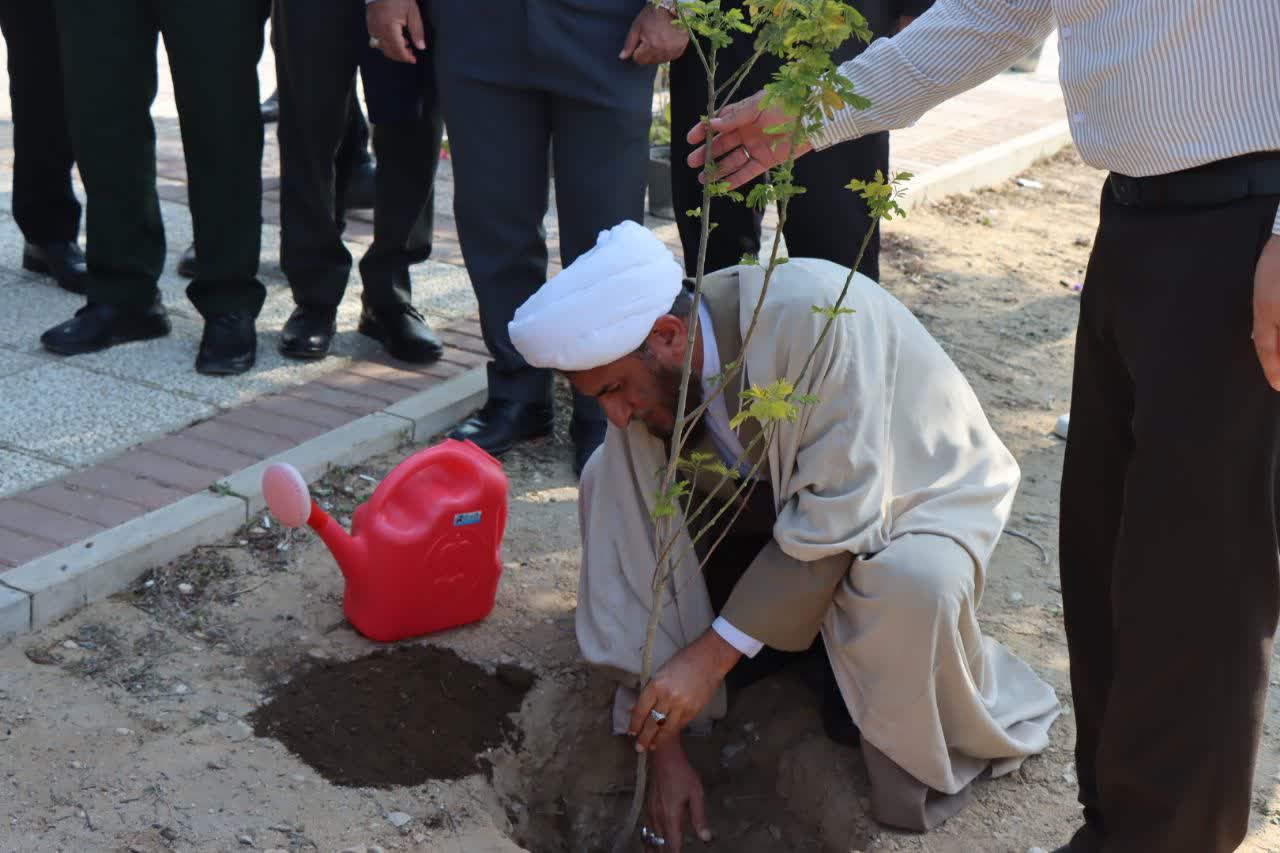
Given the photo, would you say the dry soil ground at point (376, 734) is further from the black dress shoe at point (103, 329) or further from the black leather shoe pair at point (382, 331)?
the black dress shoe at point (103, 329)

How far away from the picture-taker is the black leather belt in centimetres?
182

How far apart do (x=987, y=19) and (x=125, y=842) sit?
6.57ft

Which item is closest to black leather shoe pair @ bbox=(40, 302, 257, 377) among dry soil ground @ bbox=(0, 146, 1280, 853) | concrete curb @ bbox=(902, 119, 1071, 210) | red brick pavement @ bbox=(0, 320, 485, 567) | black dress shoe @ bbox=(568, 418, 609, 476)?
red brick pavement @ bbox=(0, 320, 485, 567)

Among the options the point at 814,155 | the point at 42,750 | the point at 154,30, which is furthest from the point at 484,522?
the point at 154,30

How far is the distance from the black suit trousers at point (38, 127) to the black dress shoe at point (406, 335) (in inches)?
48.0

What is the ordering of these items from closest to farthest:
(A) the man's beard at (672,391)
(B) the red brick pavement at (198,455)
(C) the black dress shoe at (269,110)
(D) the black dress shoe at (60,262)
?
(A) the man's beard at (672,391) → (B) the red brick pavement at (198,455) → (D) the black dress shoe at (60,262) → (C) the black dress shoe at (269,110)

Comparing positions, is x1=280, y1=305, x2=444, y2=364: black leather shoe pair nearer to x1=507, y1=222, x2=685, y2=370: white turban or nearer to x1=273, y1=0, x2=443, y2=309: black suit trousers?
x1=273, y1=0, x2=443, y2=309: black suit trousers

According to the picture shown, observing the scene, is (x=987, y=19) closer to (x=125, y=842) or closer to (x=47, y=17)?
(x=125, y=842)

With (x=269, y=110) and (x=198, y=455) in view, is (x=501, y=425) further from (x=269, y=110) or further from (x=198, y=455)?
(x=269, y=110)

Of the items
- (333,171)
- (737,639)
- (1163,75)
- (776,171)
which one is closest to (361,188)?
(333,171)

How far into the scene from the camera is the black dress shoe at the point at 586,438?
3.95m

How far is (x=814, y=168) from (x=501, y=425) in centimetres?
112

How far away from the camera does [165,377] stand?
4.26 metres

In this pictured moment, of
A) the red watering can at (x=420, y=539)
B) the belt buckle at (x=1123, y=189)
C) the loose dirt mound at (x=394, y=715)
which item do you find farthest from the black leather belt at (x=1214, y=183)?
the loose dirt mound at (x=394, y=715)
